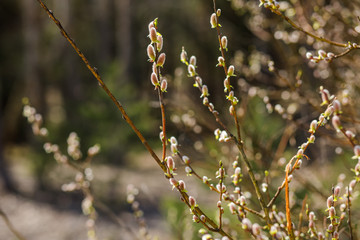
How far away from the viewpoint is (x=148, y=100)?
7508 mm

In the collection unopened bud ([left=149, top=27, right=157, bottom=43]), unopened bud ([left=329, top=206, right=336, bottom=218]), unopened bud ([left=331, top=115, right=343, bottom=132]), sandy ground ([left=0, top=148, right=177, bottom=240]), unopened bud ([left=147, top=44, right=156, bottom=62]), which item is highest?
sandy ground ([left=0, top=148, right=177, bottom=240])

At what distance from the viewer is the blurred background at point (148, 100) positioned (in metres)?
2.66

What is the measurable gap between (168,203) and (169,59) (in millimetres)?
8486

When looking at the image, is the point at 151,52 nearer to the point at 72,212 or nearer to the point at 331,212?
the point at 331,212

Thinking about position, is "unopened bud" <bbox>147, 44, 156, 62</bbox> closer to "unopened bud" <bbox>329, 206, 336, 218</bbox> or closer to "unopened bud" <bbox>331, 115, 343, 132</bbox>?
"unopened bud" <bbox>331, 115, 343, 132</bbox>

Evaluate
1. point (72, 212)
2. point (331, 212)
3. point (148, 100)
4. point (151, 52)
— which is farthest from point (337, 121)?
point (72, 212)

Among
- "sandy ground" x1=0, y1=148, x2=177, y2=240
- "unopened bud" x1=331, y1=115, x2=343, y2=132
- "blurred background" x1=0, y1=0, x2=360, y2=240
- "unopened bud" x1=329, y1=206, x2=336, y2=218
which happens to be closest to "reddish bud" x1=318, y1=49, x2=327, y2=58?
"unopened bud" x1=331, y1=115, x2=343, y2=132

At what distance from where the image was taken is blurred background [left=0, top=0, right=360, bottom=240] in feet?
8.73

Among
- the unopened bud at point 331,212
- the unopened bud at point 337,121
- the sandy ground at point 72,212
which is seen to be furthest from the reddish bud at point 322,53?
the sandy ground at point 72,212

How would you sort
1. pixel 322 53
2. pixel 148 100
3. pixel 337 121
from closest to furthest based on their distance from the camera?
1. pixel 337 121
2. pixel 322 53
3. pixel 148 100

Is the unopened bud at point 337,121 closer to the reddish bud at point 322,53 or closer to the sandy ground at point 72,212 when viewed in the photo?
the reddish bud at point 322,53

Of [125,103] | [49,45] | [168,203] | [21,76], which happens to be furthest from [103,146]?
[21,76]

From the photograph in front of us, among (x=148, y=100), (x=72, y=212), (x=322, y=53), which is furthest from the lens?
(x=72, y=212)

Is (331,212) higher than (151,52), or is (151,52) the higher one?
(151,52)
